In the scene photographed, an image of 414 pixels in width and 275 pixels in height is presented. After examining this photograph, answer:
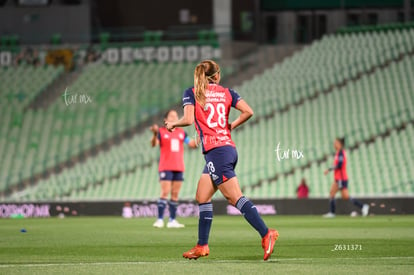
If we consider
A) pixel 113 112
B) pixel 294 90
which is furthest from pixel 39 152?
pixel 294 90

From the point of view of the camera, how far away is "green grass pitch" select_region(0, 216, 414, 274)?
424 inches

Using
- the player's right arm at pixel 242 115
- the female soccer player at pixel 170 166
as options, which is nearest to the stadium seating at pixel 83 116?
the female soccer player at pixel 170 166

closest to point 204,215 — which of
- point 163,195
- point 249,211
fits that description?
point 249,211

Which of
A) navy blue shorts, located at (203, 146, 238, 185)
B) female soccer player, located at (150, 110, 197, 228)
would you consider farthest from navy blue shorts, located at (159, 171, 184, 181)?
navy blue shorts, located at (203, 146, 238, 185)

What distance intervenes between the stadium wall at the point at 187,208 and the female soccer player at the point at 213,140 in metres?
16.4

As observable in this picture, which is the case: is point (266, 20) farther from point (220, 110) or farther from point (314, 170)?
point (220, 110)

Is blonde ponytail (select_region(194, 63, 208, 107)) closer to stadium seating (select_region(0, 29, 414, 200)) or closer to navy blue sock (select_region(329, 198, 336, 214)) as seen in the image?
navy blue sock (select_region(329, 198, 336, 214))

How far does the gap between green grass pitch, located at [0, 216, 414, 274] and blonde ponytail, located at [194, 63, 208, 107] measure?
1997 mm

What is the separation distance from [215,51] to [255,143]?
7901mm

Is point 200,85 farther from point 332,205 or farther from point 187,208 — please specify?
point 187,208

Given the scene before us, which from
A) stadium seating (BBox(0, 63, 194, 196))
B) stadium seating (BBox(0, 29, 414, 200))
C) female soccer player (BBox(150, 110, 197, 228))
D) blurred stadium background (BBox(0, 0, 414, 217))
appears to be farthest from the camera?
stadium seating (BBox(0, 63, 194, 196))

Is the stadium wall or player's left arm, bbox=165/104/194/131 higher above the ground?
player's left arm, bbox=165/104/194/131

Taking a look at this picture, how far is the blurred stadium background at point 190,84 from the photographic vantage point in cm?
3209

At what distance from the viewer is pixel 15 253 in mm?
13312
